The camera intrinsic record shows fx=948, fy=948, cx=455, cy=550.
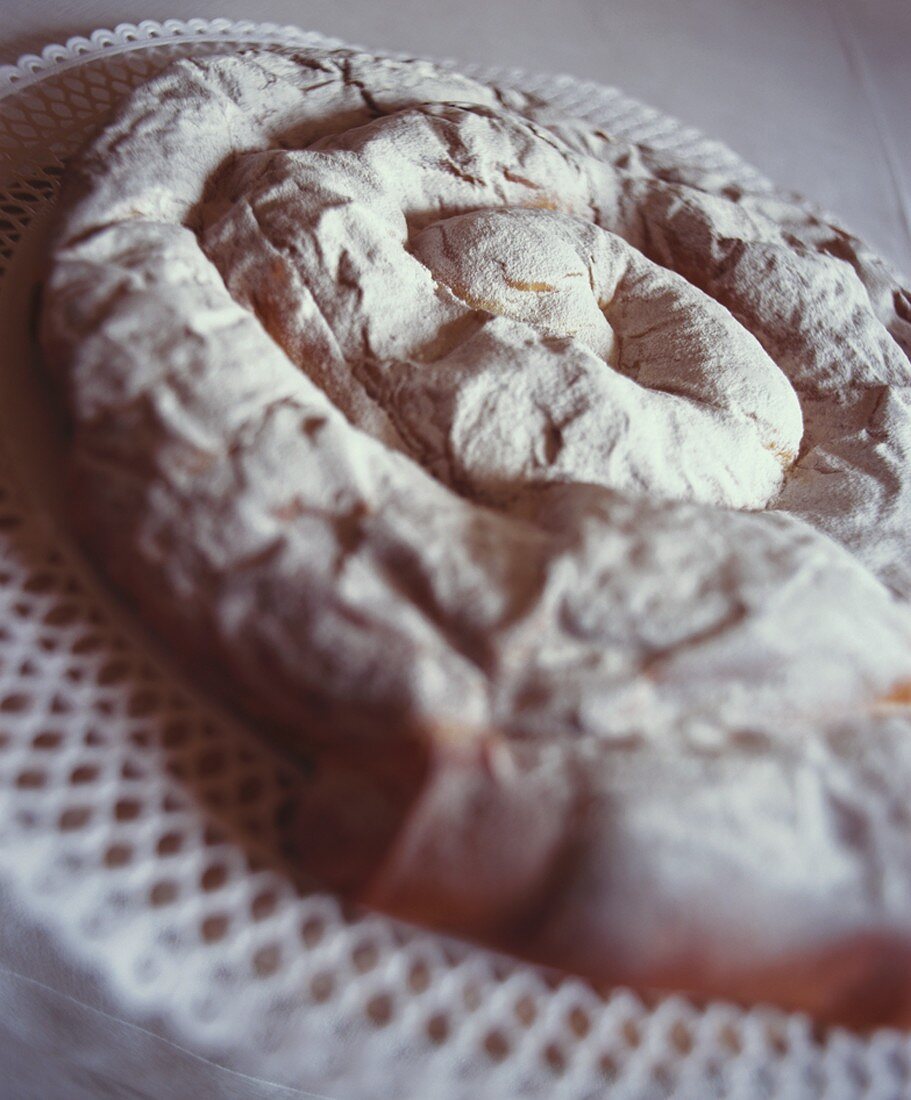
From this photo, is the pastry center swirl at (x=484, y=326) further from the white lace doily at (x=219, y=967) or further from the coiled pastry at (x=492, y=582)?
the white lace doily at (x=219, y=967)

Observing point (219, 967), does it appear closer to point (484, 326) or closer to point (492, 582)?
point (492, 582)

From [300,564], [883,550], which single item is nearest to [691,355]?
[883,550]

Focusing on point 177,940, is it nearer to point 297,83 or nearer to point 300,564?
point 300,564

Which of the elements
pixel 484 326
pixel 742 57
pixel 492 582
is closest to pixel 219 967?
pixel 492 582

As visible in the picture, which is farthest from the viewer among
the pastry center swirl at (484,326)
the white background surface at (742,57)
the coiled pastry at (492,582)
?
the white background surface at (742,57)

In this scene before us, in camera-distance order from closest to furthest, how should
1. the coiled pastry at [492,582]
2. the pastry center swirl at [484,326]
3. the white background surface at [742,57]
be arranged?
the coiled pastry at [492,582] < the pastry center swirl at [484,326] < the white background surface at [742,57]

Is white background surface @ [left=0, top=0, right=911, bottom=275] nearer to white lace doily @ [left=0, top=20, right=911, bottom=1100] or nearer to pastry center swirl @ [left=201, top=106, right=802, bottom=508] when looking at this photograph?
pastry center swirl @ [left=201, top=106, right=802, bottom=508]

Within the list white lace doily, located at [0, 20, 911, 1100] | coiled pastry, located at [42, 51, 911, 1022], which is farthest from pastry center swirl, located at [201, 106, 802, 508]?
white lace doily, located at [0, 20, 911, 1100]

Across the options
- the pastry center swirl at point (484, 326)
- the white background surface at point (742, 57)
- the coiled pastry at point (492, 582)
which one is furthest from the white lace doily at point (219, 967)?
the white background surface at point (742, 57)
